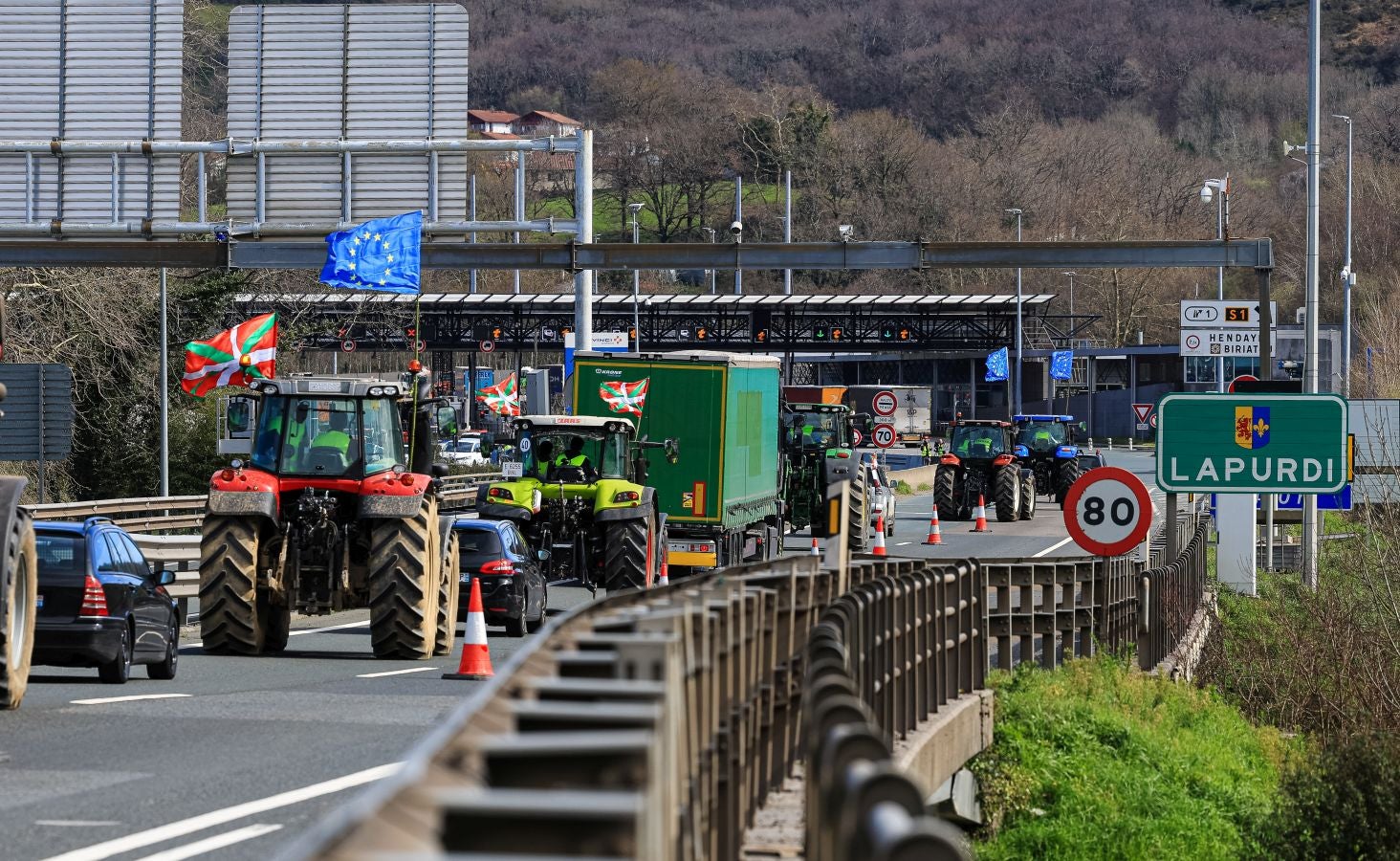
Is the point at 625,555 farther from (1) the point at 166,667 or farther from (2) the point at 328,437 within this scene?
(1) the point at 166,667

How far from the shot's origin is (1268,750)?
22.1 meters

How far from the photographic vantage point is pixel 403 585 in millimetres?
19391

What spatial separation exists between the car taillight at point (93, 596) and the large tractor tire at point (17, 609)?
4.95 feet

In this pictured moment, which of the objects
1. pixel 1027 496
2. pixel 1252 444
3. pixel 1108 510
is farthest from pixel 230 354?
pixel 1027 496

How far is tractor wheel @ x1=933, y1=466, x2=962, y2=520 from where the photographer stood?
1953 inches

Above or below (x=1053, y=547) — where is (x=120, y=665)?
above

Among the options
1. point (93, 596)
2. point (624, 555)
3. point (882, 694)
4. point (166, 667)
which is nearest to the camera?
point (882, 694)

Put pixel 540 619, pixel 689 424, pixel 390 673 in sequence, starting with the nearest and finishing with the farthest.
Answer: pixel 390 673 → pixel 540 619 → pixel 689 424

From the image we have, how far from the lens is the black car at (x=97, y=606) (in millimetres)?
17469

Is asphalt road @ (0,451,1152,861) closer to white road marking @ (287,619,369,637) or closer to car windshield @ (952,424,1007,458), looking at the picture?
white road marking @ (287,619,369,637)

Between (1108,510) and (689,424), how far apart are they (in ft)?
36.2

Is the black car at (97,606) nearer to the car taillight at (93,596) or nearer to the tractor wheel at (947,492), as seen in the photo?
the car taillight at (93,596)

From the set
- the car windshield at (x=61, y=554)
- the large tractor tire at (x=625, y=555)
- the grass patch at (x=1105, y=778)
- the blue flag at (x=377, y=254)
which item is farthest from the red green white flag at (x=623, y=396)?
the car windshield at (x=61, y=554)

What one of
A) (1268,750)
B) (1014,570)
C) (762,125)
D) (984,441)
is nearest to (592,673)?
(1014,570)
